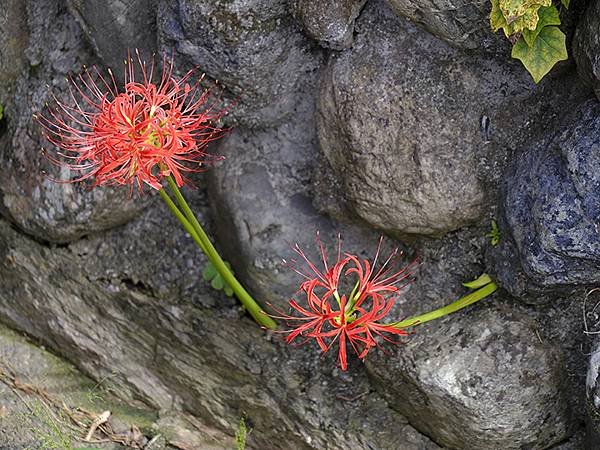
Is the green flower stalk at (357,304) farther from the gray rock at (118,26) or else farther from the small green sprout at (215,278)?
the gray rock at (118,26)

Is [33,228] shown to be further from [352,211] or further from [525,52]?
[525,52]

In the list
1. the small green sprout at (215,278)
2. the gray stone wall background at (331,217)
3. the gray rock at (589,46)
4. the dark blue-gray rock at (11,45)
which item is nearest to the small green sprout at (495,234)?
the gray stone wall background at (331,217)

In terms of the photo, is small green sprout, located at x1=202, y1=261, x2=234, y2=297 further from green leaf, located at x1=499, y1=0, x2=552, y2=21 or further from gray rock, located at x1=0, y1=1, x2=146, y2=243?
green leaf, located at x1=499, y1=0, x2=552, y2=21

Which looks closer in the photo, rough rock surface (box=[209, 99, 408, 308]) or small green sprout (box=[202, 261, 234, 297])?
rough rock surface (box=[209, 99, 408, 308])

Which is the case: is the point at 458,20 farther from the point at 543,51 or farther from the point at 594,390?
the point at 594,390

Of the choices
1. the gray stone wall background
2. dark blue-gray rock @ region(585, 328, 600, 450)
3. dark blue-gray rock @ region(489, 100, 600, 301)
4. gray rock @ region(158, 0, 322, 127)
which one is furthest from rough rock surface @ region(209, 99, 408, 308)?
dark blue-gray rock @ region(585, 328, 600, 450)

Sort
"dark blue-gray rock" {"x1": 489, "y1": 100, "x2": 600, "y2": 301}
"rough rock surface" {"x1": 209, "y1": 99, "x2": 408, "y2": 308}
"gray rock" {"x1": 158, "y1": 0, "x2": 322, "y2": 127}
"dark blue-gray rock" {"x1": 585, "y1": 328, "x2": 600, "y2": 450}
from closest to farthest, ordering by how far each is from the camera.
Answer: "dark blue-gray rock" {"x1": 489, "y1": 100, "x2": 600, "y2": 301}
"dark blue-gray rock" {"x1": 585, "y1": 328, "x2": 600, "y2": 450}
"gray rock" {"x1": 158, "y1": 0, "x2": 322, "y2": 127}
"rough rock surface" {"x1": 209, "y1": 99, "x2": 408, "y2": 308}
